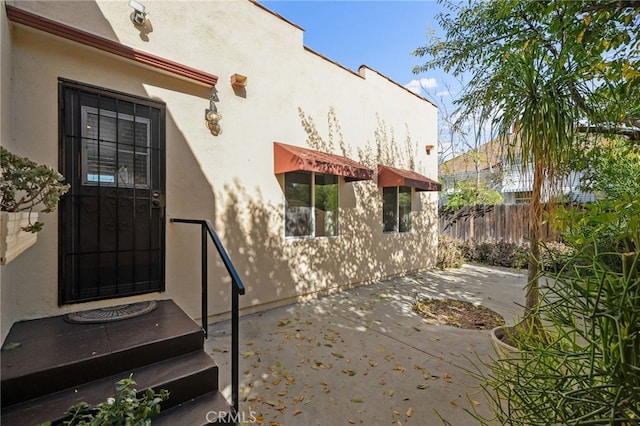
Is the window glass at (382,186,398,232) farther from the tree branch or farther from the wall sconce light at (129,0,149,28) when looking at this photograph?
the wall sconce light at (129,0,149,28)

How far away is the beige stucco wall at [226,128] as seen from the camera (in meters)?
3.03

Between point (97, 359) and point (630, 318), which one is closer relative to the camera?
point (630, 318)

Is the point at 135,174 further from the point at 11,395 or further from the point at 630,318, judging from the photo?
the point at 630,318

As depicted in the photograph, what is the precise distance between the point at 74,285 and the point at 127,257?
564mm

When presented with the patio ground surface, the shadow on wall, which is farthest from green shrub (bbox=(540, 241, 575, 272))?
the shadow on wall

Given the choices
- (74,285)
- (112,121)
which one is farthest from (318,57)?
(74,285)

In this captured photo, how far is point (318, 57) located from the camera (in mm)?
5996

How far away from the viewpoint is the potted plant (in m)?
1.43

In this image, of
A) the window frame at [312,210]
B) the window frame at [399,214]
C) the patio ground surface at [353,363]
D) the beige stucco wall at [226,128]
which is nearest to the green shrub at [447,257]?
the window frame at [399,214]

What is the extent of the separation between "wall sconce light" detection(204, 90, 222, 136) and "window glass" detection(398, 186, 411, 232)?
5.30m

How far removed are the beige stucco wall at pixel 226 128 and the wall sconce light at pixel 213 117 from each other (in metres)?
0.07

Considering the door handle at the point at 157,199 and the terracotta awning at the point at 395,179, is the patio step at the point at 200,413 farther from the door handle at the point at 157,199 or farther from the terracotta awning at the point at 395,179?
the terracotta awning at the point at 395,179

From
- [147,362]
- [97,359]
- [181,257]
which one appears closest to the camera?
Answer: [97,359]

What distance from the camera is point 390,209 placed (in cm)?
777
